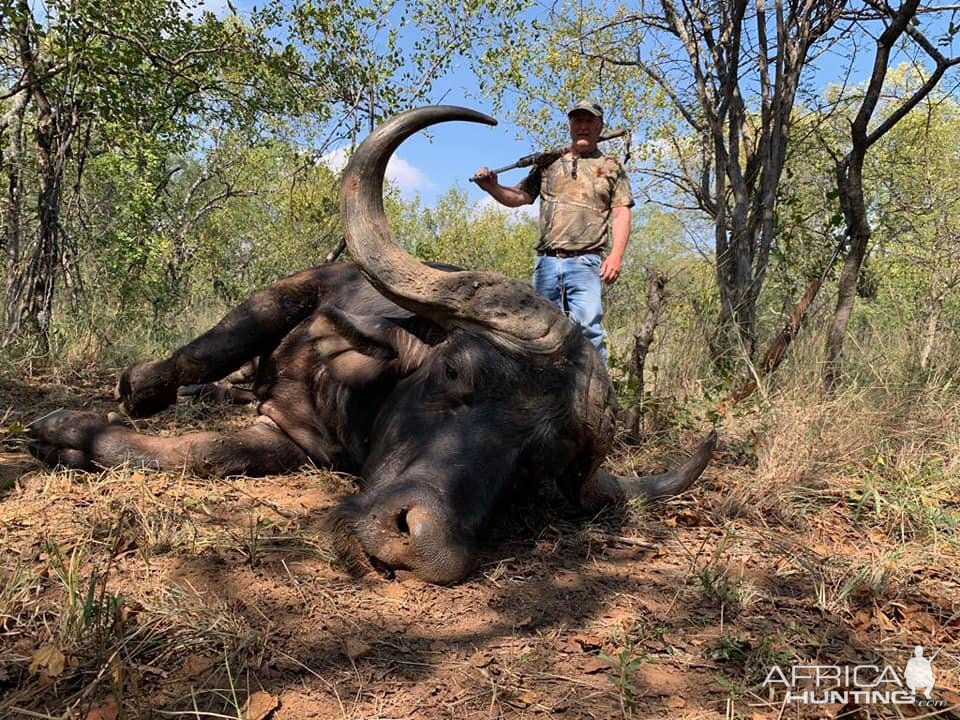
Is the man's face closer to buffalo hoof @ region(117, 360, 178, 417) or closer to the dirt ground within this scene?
the dirt ground

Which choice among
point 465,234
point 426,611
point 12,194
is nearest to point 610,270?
point 426,611

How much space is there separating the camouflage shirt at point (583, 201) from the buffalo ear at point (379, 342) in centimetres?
229

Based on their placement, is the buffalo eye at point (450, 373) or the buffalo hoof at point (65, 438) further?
the buffalo hoof at point (65, 438)

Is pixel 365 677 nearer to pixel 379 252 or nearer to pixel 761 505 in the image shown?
pixel 379 252

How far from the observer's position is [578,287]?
5113mm

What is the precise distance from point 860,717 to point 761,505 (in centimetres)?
180

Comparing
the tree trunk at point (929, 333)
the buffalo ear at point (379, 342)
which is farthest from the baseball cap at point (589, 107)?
the tree trunk at point (929, 333)

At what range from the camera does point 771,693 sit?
1832 millimetres

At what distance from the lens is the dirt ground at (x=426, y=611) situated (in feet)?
5.51

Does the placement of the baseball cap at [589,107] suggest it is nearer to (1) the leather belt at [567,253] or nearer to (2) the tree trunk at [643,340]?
(1) the leather belt at [567,253]

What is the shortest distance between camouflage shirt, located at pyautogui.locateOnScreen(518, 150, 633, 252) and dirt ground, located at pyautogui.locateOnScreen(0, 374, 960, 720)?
2.52 metres

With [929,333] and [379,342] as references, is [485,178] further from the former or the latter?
[929,333]

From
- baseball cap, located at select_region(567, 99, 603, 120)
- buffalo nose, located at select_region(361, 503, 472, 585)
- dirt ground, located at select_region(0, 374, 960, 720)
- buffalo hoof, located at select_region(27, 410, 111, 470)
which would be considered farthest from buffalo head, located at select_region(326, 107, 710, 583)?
baseball cap, located at select_region(567, 99, 603, 120)

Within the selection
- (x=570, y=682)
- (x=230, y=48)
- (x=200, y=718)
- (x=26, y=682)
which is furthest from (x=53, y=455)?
(x=230, y=48)
